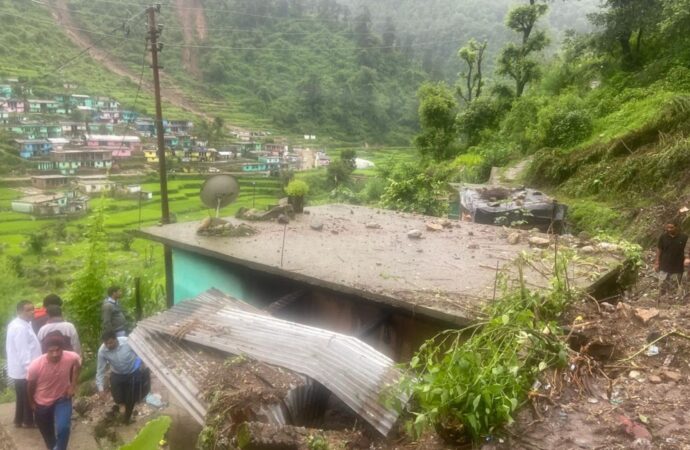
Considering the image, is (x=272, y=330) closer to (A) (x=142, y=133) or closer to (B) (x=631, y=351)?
(B) (x=631, y=351)

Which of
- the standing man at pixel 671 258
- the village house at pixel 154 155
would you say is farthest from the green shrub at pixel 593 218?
the village house at pixel 154 155

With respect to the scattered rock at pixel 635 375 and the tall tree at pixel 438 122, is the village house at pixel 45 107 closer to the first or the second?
the tall tree at pixel 438 122

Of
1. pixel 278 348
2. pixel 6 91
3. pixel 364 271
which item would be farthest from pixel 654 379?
pixel 6 91

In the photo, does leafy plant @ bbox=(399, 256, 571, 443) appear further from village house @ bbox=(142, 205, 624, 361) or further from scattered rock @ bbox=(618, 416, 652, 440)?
village house @ bbox=(142, 205, 624, 361)

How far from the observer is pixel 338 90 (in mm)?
37250

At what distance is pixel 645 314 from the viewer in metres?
4.05

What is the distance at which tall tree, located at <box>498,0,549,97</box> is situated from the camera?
74.4 feet

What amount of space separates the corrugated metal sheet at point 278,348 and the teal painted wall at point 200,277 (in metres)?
1.76

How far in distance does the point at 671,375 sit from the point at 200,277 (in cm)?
599

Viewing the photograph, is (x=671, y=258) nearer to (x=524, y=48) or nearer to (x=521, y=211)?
(x=521, y=211)

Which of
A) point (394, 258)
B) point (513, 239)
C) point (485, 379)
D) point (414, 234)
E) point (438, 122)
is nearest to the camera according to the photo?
point (485, 379)

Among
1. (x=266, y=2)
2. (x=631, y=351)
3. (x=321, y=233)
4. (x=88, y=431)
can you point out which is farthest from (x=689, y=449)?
(x=266, y=2)

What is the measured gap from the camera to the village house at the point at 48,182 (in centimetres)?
2355

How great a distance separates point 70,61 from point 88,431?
3069 cm
